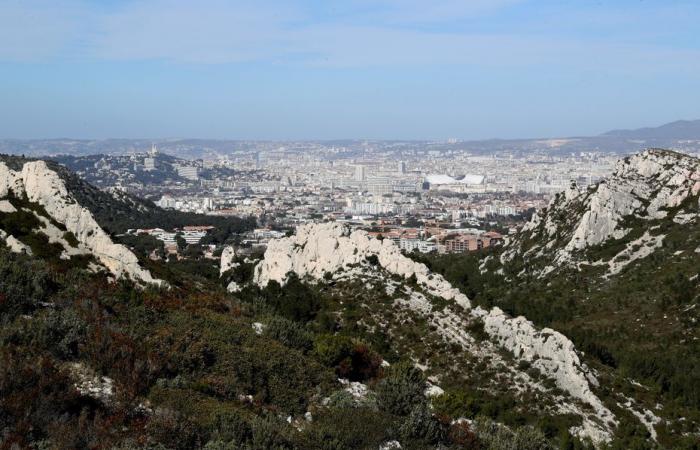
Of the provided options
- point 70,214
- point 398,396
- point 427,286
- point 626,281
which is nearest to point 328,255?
point 427,286

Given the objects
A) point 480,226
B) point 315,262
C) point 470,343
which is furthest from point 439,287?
point 480,226

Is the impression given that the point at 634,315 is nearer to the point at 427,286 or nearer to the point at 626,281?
the point at 626,281

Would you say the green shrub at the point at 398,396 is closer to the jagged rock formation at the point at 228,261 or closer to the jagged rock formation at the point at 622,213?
the jagged rock formation at the point at 228,261

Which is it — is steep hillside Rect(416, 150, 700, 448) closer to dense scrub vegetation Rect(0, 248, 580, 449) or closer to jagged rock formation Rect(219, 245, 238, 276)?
dense scrub vegetation Rect(0, 248, 580, 449)

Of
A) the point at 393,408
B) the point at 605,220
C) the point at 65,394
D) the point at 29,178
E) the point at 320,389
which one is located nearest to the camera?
the point at 65,394

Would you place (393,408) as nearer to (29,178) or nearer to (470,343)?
(470,343)

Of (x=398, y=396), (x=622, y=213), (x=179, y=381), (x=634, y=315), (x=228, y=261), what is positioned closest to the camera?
(x=179, y=381)
